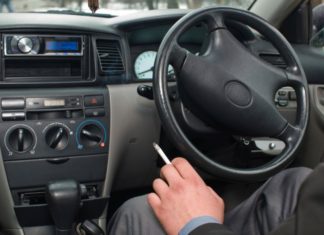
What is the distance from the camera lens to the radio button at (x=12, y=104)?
50.5 inches

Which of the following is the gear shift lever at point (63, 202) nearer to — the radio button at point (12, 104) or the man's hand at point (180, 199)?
the radio button at point (12, 104)

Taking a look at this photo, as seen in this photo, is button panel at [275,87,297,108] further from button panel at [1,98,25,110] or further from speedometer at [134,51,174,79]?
button panel at [1,98,25,110]

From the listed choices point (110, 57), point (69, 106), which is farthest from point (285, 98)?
point (69, 106)

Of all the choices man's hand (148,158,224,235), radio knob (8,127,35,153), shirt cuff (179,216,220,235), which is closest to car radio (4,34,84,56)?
radio knob (8,127,35,153)

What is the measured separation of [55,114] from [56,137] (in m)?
0.07

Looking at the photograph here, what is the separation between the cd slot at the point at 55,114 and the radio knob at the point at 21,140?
4cm

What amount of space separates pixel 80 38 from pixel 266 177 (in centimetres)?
69

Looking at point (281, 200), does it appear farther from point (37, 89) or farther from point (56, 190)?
point (37, 89)

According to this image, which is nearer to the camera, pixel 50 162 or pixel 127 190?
pixel 50 162

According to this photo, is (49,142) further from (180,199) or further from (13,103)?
(180,199)

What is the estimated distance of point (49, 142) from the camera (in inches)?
52.0

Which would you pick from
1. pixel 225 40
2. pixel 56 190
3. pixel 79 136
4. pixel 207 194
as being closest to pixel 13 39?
pixel 79 136

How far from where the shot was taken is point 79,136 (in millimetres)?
1358

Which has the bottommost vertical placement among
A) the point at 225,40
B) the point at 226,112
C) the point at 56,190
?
the point at 56,190
